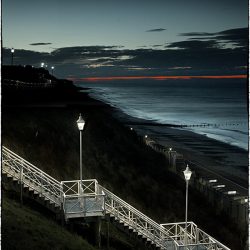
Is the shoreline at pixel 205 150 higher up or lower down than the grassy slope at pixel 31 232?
lower down

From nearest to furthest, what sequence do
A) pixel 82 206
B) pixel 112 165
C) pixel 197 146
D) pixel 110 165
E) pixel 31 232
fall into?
1. pixel 31 232
2. pixel 82 206
3. pixel 110 165
4. pixel 112 165
5. pixel 197 146

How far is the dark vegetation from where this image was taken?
100 feet

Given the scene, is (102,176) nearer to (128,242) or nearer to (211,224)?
(211,224)

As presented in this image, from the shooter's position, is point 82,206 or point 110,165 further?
point 110,165

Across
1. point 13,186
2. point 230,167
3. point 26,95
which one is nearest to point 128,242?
point 13,186

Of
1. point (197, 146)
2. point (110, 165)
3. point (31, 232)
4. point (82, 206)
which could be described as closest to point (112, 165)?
point (110, 165)

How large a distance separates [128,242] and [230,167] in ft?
96.3

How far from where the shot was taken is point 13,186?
20000 mm

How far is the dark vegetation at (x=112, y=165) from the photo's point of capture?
100ft

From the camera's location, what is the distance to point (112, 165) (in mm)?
35688

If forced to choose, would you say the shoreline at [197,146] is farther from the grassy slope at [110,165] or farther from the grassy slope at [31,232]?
the grassy slope at [31,232]

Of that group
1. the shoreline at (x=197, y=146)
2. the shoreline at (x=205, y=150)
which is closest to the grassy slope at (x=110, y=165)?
the shoreline at (x=205, y=150)

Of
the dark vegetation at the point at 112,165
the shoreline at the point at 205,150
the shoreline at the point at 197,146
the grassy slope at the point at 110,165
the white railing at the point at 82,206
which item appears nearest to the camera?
the white railing at the point at 82,206

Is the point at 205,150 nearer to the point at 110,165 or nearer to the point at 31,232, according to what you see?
the point at 110,165
